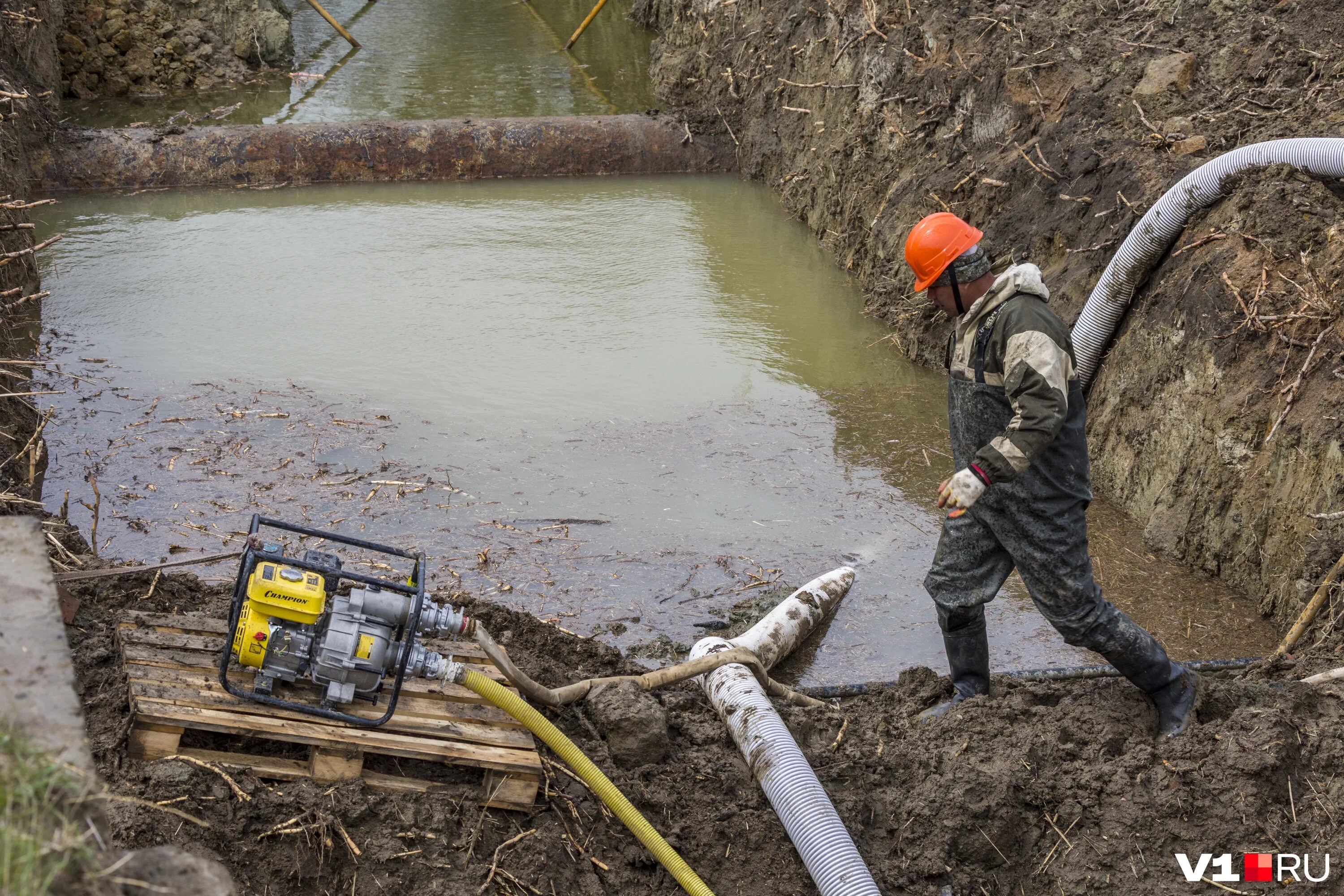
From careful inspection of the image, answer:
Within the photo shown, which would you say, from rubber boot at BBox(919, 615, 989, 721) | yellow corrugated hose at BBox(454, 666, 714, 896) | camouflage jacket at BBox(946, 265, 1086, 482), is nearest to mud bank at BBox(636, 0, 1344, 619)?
rubber boot at BBox(919, 615, 989, 721)

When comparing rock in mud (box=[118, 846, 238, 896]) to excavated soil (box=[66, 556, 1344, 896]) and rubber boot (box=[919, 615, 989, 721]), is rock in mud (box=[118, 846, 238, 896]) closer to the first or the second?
excavated soil (box=[66, 556, 1344, 896])

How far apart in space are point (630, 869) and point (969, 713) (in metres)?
1.47

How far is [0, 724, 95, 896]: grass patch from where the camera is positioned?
1684 millimetres

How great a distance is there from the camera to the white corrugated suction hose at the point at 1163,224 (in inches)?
219

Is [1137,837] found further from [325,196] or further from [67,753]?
[325,196]

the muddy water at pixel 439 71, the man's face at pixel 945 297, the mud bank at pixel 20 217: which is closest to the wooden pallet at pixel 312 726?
the mud bank at pixel 20 217

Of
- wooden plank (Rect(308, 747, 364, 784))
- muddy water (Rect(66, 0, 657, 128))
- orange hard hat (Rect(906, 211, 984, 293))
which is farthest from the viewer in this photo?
muddy water (Rect(66, 0, 657, 128))

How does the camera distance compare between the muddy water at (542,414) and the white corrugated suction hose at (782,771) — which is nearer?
the white corrugated suction hose at (782,771)

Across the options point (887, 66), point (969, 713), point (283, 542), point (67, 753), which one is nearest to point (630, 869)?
point (969, 713)

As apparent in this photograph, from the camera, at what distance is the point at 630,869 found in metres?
3.41

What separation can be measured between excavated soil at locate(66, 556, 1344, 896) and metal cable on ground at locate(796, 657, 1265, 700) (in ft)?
0.57

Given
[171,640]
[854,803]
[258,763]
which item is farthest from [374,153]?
[854,803]

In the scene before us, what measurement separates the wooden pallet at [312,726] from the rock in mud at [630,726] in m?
0.36

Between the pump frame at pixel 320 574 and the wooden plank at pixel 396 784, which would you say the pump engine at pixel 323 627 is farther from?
the wooden plank at pixel 396 784
